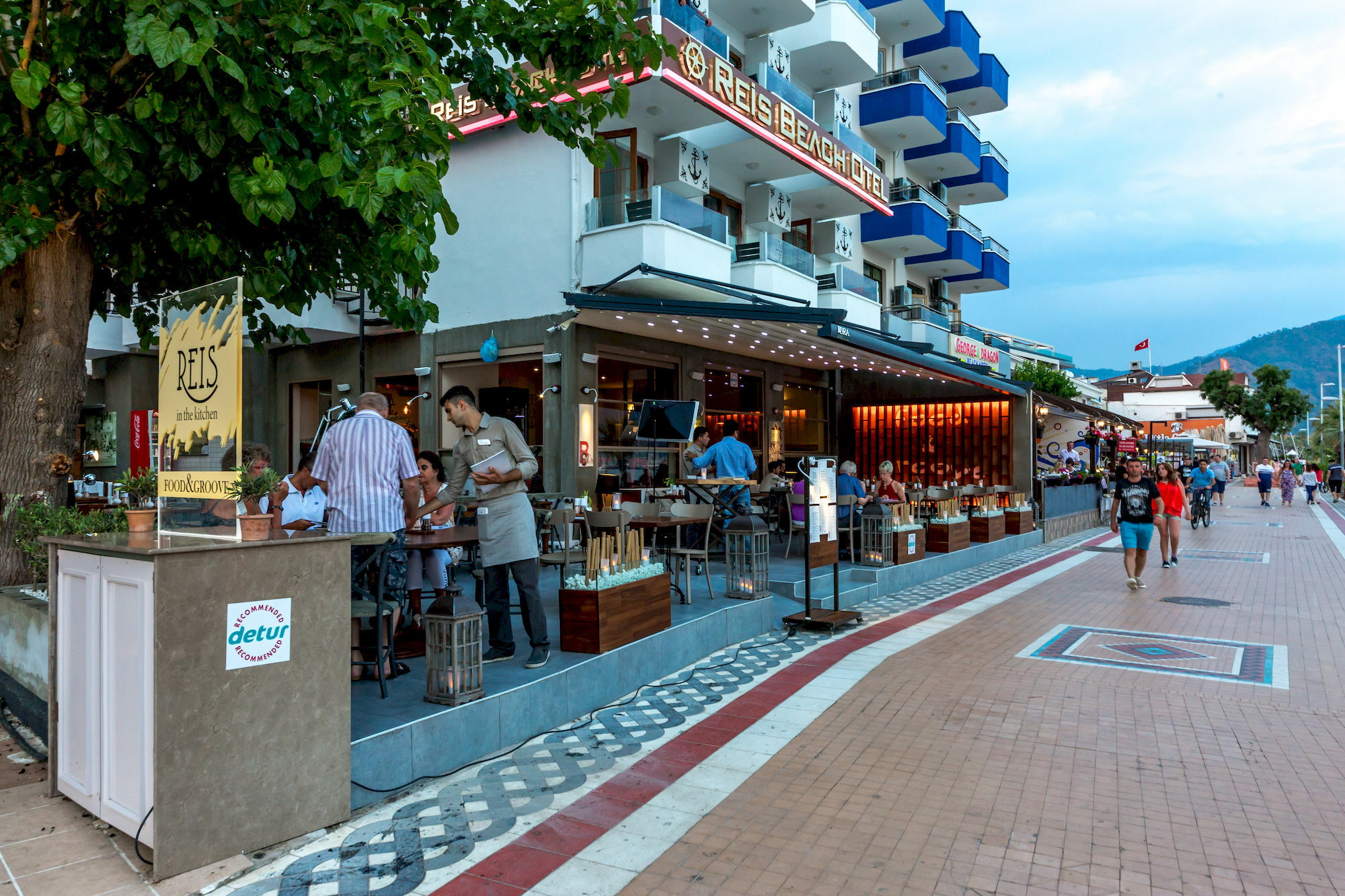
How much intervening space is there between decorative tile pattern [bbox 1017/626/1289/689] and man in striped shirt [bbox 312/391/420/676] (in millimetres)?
5026

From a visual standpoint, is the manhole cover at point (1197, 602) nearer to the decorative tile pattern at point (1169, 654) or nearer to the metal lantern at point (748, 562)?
the decorative tile pattern at point (1169, 654)

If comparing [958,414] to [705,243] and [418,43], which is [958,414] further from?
[418,43]

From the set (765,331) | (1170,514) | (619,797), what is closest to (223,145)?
(619,797)

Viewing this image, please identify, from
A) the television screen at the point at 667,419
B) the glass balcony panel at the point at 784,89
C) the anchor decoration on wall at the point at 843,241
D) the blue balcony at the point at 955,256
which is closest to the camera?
the television screen at the point at 667,419

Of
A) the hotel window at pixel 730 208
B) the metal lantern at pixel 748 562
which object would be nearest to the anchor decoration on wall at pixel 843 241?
the hotel window at pixel 730 208

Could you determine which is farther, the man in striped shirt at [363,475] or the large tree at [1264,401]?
the large tree at [1264,401]

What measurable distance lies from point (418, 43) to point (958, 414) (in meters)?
17.6

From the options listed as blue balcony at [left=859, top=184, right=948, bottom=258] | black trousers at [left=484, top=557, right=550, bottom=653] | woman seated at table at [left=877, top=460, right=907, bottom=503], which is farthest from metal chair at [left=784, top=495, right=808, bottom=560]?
blue balcony at [left=859, top=184, right=948, bottom=258]

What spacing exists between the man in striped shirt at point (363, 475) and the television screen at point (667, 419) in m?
6.97

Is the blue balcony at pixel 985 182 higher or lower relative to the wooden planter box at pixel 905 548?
higher

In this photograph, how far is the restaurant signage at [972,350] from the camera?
911 inches

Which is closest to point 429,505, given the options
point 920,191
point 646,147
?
point 646,147

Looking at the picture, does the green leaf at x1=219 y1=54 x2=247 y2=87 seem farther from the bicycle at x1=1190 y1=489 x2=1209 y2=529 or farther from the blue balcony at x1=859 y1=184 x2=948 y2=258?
the bicycle at x1=1190 y1=489 x2=1209 y2=529

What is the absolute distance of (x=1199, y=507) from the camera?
20391 mm
